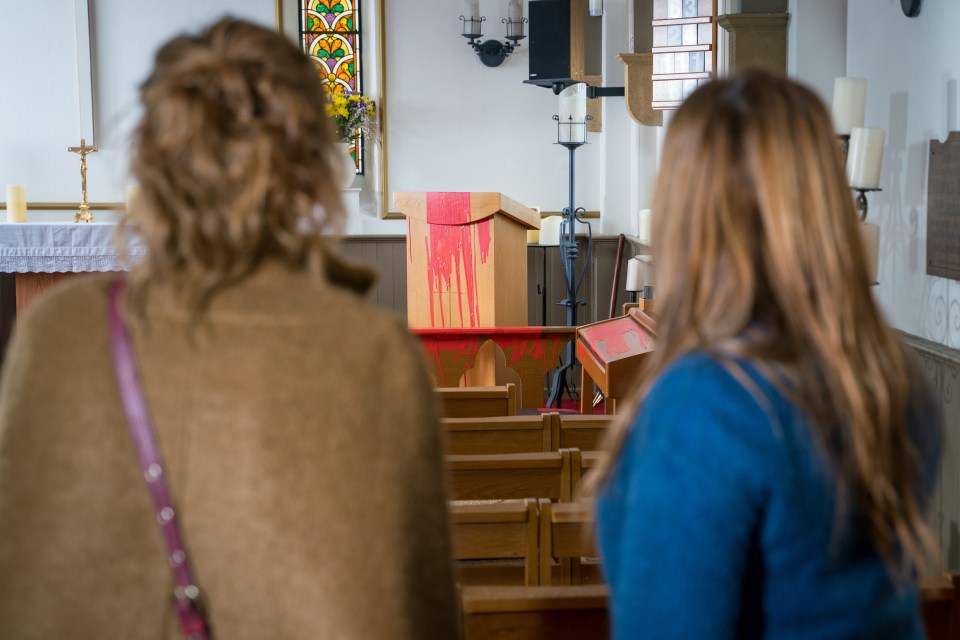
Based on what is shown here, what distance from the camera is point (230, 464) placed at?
110cm

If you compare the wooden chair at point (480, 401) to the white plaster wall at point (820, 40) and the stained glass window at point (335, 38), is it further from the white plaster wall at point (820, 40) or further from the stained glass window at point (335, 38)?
the stained glass window at point (335, 38)

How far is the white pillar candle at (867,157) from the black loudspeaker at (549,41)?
3.79 meters

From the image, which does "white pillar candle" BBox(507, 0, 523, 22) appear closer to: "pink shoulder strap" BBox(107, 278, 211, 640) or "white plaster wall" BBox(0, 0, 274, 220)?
"white plaster wall" BBox(0, 0, 274, 220)

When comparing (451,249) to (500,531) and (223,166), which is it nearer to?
(500,531)

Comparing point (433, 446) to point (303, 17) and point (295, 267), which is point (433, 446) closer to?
point (295, 267)

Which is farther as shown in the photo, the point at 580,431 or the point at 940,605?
the point at 580,431

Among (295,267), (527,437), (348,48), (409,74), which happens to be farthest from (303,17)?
(295,267)

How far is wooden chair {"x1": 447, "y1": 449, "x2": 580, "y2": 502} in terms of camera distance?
2.84 m

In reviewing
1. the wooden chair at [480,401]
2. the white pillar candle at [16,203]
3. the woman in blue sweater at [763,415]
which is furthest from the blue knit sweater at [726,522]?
the white pillar candle at [16,203]

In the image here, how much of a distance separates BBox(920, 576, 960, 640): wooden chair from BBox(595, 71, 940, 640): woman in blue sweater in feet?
2.75

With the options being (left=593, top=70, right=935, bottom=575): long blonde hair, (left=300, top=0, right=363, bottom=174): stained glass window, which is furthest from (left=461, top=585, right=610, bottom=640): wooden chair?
(left=300, top=0, right=363, bottom=174): stained glass window

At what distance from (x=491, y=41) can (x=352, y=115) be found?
4.37 ft

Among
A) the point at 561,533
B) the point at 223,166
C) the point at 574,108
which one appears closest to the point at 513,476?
the point at 561,533

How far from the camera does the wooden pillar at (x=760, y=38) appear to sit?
16.6 ft
